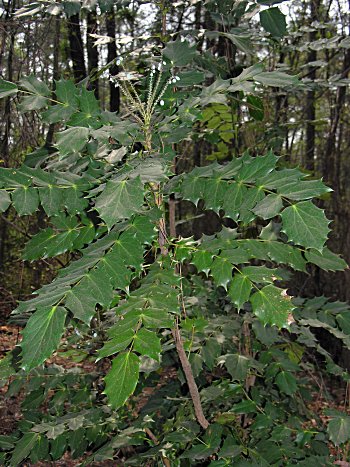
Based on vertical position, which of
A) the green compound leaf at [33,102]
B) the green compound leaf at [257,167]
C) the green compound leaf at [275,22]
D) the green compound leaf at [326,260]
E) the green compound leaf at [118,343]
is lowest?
the green compound leaf at [326,260]

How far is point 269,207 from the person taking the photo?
1.11 m

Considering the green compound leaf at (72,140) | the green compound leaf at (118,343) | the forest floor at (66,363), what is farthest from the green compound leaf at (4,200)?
the forest floor at (66,363)

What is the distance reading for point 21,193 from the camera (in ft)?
3.99

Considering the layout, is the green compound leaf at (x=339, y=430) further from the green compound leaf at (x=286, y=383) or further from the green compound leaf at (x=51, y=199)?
the green compound leaf at (x=51, y=199)

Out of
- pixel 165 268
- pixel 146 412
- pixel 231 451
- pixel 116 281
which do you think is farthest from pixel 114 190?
pixel 146 412

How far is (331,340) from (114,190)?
391cm

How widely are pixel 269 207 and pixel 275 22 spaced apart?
2.37ft

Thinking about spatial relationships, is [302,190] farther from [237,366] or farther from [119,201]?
[237,366]

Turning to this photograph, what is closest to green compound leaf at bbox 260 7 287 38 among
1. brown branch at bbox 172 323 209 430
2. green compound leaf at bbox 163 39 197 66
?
green compound leaf at bbox 163 39 197 66

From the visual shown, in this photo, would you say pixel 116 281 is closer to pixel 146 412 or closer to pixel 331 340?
pixel 146 412

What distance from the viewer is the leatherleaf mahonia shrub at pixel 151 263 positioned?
0.98 metres

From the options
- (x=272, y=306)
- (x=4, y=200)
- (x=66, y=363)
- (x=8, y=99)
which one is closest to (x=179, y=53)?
(x=4, y=200)

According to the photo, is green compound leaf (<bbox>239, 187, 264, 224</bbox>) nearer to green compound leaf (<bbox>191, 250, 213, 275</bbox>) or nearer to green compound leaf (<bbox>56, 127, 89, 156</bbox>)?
green compound leaf (<bbox>191, 250, 213, 275</bbox>)

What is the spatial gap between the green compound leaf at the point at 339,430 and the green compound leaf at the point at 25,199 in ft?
3.87
